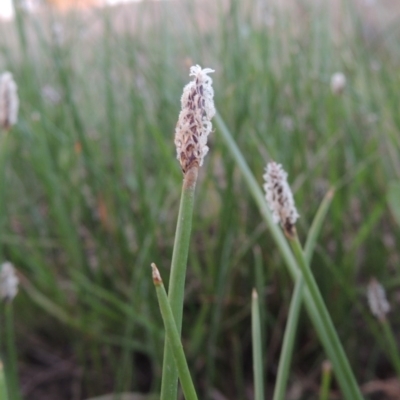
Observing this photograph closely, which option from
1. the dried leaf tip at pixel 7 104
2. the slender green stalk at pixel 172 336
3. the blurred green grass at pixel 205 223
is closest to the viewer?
the slender green stalk at pixel 172 336

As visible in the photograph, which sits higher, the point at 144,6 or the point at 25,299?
the point at 144,6

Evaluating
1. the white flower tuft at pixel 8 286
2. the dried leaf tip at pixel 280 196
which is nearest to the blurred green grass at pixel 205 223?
the white flower tuft at pixel 8 286

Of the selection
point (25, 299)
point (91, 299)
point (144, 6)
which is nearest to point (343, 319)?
point (91, 299)

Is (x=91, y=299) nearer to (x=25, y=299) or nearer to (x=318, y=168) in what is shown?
(x=25, y=299)

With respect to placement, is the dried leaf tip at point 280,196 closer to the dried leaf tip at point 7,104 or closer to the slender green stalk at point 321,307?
the slender green stalk at point 321,307

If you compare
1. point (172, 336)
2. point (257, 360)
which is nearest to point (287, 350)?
point (257, 360)
